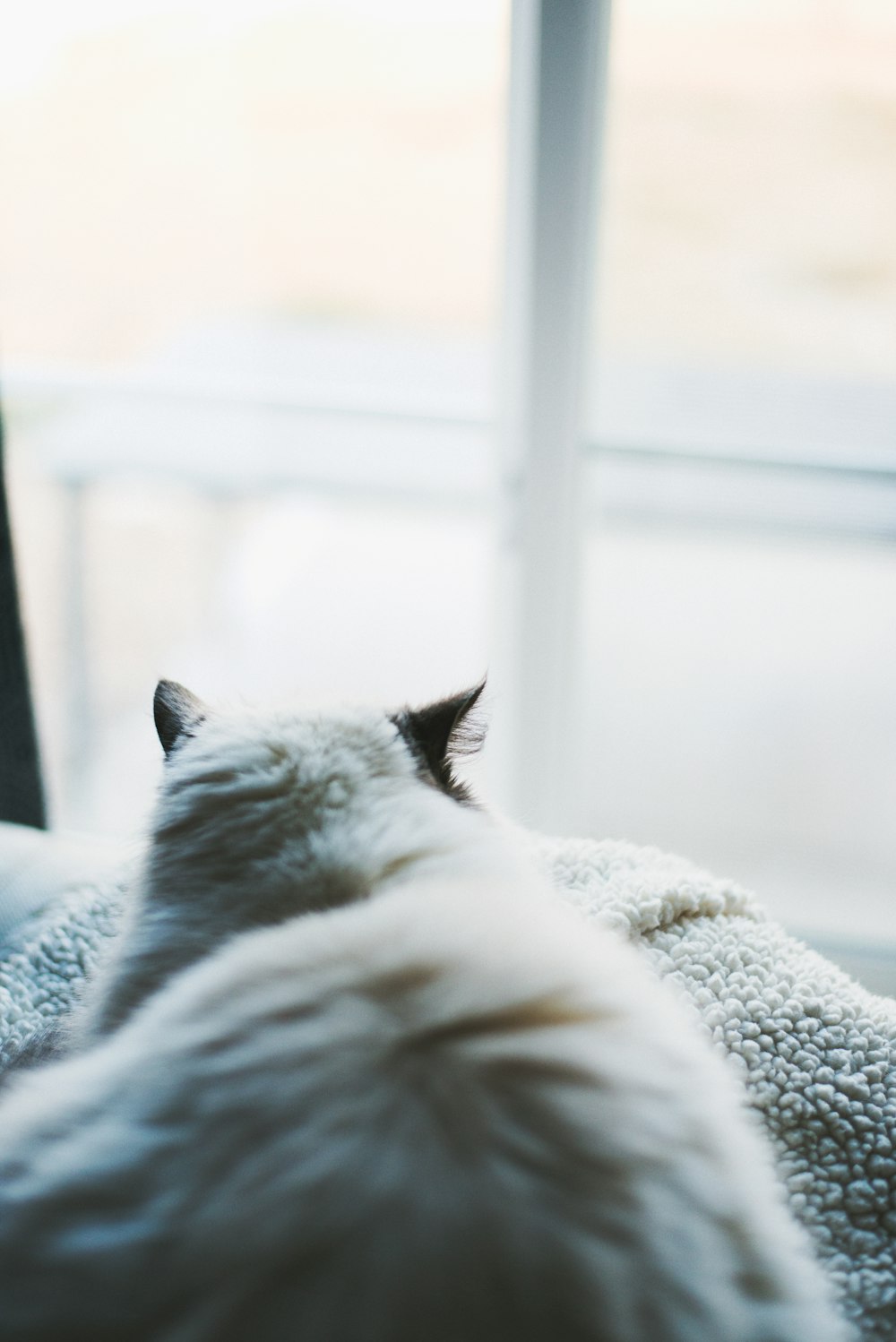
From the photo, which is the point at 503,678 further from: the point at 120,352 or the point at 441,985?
the point at 441,985

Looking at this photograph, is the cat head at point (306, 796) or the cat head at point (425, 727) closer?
the cat head at point (306, 796)

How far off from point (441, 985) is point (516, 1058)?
2.1 inches

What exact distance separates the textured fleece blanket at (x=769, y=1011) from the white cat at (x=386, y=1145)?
9 cm

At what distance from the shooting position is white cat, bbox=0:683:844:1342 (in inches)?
16.4

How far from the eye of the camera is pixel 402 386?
71.4 inches

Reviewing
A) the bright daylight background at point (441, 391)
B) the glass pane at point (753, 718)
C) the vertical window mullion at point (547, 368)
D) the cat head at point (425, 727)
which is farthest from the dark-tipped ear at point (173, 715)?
the glass pane at point (753, 718)

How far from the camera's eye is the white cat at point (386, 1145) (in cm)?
42

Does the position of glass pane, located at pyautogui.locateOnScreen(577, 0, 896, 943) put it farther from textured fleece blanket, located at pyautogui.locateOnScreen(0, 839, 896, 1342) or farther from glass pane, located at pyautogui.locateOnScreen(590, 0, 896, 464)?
textured fleece blanket, located at pyautogui.locateOnScreen(0, 839, 896, 1342)

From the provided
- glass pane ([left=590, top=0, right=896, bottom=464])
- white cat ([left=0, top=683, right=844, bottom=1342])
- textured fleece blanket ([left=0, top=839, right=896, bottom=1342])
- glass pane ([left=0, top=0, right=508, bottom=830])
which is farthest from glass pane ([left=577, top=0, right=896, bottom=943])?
white cat ([left=0, top=683, right=844, bottom=1342])

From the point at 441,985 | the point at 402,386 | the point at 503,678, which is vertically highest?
the point at 402,386

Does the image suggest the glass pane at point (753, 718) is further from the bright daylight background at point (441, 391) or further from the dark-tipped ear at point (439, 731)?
the dark-tipped ear at point (439, 731)

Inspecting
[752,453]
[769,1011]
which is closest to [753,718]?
[752,453]

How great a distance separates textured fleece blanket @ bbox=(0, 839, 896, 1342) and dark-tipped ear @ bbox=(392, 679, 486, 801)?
17 centimetres

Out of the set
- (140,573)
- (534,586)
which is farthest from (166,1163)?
(140,573)
